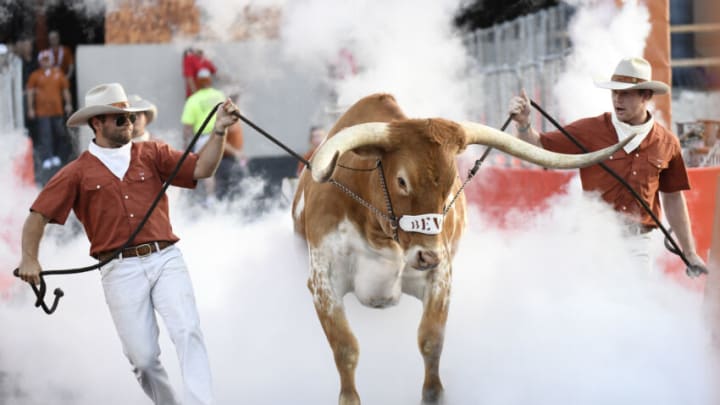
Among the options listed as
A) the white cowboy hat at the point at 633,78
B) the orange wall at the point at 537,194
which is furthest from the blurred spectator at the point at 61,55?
the white cowboy hat at the point at 633,78

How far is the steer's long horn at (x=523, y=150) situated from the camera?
513cm

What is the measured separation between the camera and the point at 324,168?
187 inches

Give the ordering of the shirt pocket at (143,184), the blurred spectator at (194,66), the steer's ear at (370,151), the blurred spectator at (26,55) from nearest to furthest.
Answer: the steer's ear at (370,151)
the shirt pocket at (143,184)
the blurred spectator at (194,66)
the blurred spectator at (26,55)

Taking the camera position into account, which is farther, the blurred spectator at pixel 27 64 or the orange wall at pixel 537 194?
the blurred spectator at pixel 27 64

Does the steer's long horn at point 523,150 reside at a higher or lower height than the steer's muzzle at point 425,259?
higher

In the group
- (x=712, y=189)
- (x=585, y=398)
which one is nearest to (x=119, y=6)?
(x=712, y=189)

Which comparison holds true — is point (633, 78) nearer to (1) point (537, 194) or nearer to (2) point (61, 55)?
(1) point (537, 194)

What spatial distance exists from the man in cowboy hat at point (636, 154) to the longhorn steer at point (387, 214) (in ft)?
2.35

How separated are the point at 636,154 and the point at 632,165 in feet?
0.20

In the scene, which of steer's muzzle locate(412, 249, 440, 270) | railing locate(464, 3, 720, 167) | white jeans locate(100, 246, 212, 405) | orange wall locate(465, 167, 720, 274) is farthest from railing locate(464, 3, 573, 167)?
white jeans locate(100, 246, 212, 405)

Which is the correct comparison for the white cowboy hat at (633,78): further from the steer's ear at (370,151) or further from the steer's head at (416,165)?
the steer's ear at (370,151)

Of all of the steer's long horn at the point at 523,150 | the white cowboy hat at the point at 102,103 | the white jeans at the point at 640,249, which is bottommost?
the white jeans at the point at 640,249

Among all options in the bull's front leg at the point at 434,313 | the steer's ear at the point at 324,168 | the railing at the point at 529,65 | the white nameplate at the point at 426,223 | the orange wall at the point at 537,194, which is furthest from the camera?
the railing at the point at 529,65

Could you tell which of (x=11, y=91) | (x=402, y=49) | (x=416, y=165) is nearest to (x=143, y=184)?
(x=416, y=165)
